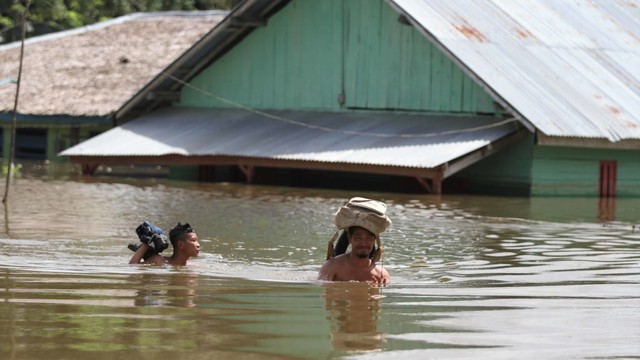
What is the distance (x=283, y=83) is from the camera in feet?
104

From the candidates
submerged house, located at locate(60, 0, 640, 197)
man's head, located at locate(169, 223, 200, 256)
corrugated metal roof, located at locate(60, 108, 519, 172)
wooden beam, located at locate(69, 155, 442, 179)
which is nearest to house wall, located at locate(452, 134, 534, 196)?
submerged house, located at locate(60, 0, 640, 197)

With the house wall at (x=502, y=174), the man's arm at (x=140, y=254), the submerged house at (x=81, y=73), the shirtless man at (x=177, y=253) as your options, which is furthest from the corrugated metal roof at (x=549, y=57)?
the man's arm at (x=140, y=254)

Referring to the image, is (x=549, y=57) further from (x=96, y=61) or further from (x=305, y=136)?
(x=96, y=61)

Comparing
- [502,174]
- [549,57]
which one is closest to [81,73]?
[549,57]

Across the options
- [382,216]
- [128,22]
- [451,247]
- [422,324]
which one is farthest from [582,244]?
[128,22]

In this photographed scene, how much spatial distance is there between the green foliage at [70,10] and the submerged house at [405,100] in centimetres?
1157

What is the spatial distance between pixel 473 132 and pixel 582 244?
10.1 m

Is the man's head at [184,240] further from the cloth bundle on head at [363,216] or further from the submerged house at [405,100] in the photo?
the submerged house at [405,100]

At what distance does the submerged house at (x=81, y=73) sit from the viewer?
1372 inches

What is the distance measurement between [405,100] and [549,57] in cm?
Answer: 281

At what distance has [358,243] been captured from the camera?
10.8 meters

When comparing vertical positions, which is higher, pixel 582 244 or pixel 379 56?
pixel 379 56

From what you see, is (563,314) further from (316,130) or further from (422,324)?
(316,130)

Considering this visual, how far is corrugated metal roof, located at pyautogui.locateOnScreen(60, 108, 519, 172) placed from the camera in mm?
25828
